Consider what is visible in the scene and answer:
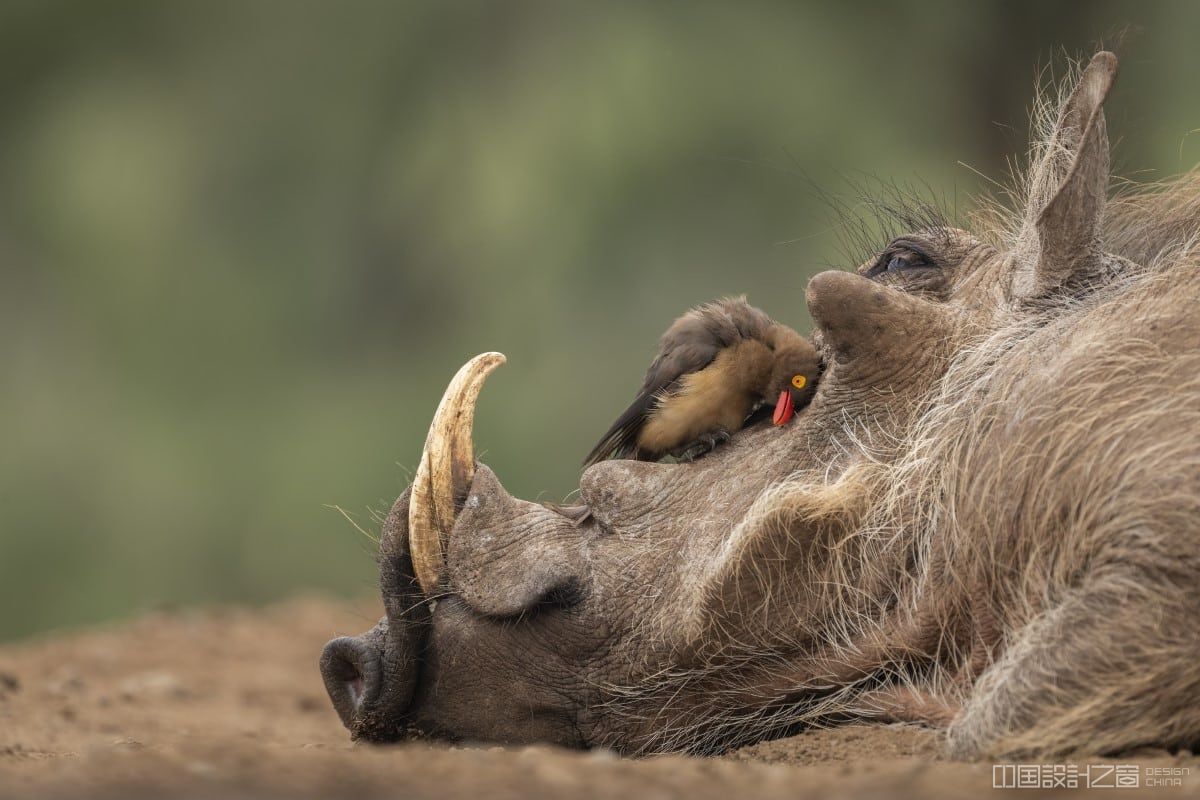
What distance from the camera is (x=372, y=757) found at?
2.03 m

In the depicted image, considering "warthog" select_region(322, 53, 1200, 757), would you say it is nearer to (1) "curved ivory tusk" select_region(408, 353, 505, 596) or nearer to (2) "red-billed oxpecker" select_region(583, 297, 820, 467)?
(1) "curved ivory tusk" select_region(408, 353, 505, 596)

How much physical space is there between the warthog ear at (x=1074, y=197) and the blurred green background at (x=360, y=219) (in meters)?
4.95

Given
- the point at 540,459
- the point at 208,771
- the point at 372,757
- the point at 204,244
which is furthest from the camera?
the point at 204,244

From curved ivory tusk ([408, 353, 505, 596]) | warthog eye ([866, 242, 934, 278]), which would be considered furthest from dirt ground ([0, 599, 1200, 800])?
warthog eye ([866, 242, 934, 278])

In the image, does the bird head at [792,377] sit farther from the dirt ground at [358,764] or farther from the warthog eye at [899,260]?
the dirt ground at [358,764]

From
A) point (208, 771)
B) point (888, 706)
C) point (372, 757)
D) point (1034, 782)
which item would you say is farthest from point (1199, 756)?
point (208, 771)

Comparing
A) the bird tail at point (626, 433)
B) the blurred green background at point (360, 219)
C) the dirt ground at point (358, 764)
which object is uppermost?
the blurred green background at point (360, 219)

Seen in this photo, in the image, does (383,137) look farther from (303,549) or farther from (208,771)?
(208,771)

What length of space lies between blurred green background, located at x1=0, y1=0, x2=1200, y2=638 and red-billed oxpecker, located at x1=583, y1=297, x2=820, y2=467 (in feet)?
14.7

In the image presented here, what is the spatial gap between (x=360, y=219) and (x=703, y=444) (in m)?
6.38

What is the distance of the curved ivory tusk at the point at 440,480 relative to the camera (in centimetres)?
262

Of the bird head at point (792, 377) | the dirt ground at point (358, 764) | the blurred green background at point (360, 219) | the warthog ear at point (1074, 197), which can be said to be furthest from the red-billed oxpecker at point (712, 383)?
the blurred green background at point (360, 219)

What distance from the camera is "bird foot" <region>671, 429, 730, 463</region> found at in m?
2.91

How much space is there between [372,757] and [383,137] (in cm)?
754
